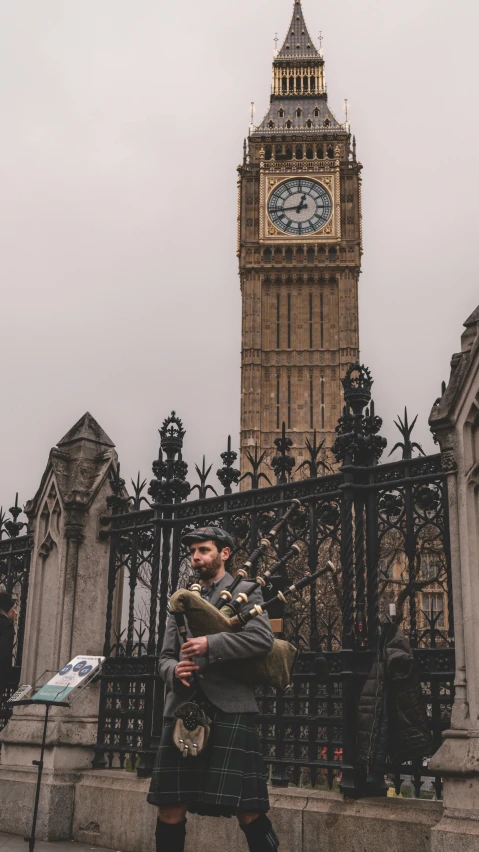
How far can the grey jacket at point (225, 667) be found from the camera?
3.78 m

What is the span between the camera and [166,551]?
6871 millimetres

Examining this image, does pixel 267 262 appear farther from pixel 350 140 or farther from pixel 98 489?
pixel 98 489

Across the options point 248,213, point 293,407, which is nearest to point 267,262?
point 248,213

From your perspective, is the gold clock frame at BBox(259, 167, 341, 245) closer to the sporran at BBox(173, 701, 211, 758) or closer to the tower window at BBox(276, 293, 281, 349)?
the tower window at BBox(276, 293, 281, 349)

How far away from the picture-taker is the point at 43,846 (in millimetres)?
6215

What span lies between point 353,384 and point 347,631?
5.34ft

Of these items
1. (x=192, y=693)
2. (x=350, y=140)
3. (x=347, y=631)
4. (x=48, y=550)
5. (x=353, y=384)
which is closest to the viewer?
(x=192, y=693)

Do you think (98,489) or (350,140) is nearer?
(98,489)

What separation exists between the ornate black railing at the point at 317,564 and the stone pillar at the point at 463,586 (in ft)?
0.70

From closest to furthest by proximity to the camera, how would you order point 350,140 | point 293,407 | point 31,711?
point 31,711
point 293,407
point 350,140

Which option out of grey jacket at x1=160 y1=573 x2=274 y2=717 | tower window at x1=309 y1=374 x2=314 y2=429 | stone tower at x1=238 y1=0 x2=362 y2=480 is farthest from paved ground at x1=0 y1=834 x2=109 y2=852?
tower window at x1=309 y1=374 x2=314 y2=429

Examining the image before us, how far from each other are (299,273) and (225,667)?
195 feet

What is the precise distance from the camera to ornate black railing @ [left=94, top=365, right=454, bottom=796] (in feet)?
17.5

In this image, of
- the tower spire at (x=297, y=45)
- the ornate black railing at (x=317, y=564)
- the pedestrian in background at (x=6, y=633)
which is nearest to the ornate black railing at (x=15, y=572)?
the pedestrian in background at (x=6, y=633)
